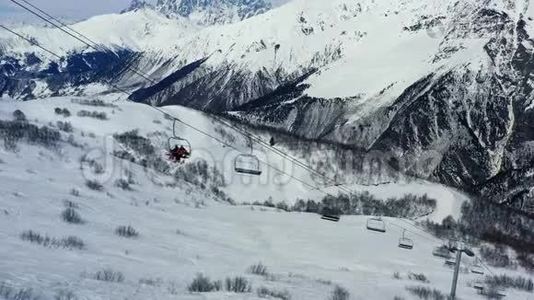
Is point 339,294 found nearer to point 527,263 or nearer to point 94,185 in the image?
point 94,185

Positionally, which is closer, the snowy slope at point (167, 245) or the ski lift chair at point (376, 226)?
the snowy slope at point (167, 245)

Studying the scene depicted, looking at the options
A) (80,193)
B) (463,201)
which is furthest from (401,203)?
(80,193)

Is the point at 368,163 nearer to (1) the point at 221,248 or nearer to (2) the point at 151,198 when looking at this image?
(2) the point at 151,198

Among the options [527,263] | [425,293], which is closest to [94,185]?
[425,293]

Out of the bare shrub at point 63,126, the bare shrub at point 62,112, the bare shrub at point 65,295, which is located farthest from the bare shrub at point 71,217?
the bare shrub at point 62,112

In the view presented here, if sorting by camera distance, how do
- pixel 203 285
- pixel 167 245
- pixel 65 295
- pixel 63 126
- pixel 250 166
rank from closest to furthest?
1. pixel 65 295
2. pixel 203 285
3. pixel 167 245
4. pixel 250 166
5. pixel 63 126

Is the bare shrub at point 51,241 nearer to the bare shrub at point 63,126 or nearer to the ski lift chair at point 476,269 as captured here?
the ski lift chair at point 476,269

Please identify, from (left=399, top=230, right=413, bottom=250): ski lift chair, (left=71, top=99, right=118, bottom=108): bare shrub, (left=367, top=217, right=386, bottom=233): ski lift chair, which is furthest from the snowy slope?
(left=71, top=99, right=118, bottom=108): bare shrub
